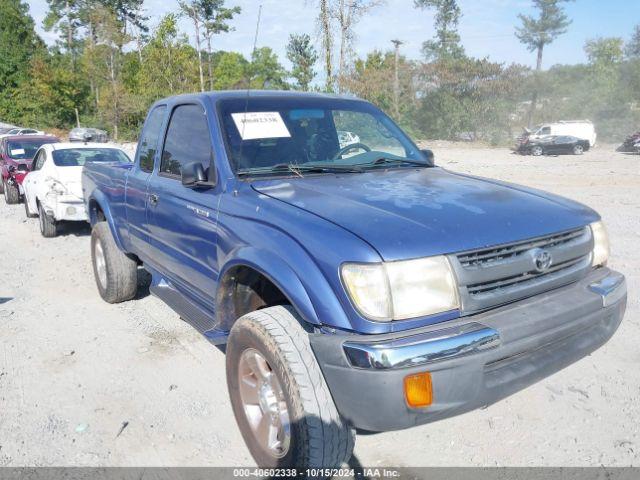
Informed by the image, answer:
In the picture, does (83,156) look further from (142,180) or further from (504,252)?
(504,252)

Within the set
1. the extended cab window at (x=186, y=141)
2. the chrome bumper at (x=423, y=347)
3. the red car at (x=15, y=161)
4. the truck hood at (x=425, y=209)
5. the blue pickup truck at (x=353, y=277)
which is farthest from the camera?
the red car at (x=15, y=161)

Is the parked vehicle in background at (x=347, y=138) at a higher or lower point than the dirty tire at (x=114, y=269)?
higher

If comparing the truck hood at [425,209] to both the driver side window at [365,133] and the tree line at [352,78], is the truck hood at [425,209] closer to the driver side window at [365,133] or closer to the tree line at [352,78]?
the driver side window at [365,133]

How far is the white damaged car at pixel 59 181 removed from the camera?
861cm

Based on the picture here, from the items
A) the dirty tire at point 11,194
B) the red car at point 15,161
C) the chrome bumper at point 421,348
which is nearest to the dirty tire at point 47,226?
the red car at point 15,161

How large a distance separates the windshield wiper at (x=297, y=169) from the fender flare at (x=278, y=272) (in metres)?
0.61

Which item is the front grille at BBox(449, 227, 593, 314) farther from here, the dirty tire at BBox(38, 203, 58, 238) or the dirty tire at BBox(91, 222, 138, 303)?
the dirty tire at BBox(38, 203, 58, 238)

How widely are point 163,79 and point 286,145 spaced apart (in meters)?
31.0

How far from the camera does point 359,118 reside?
4.26m

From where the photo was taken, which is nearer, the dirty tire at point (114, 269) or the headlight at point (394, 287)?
the headlight at point (394, 287)

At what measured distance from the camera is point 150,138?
4598mm

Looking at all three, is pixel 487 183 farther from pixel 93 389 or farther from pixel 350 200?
pixel 93 389

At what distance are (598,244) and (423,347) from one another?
5.04 ft

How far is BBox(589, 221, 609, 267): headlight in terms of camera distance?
125 inches
